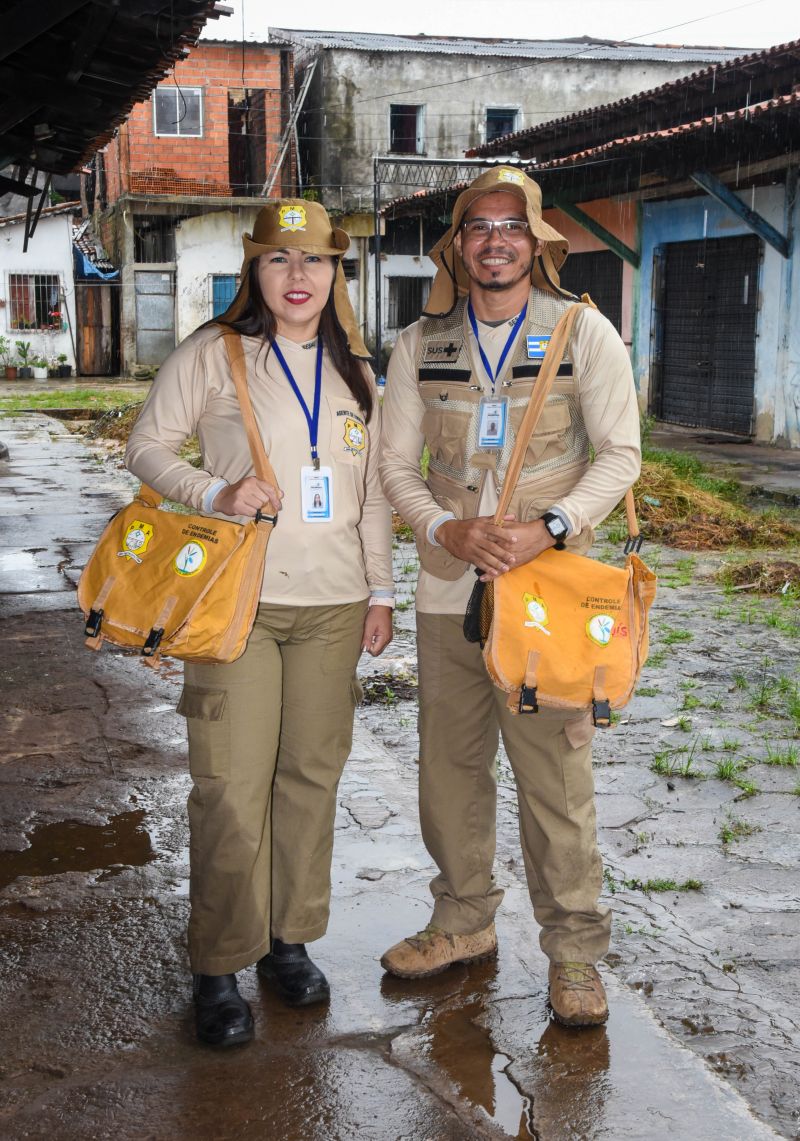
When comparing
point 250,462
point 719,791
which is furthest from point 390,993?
point 719,791

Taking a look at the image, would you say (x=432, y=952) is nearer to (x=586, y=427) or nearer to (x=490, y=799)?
(x=490, y=799)

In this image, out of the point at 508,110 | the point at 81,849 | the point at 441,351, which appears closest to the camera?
the point at 441,351

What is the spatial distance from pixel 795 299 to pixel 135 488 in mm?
7953

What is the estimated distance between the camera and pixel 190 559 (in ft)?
9.59

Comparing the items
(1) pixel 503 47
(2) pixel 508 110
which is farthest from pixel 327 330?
(1) pixel 503 47

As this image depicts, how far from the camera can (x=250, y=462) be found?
9.86 feet

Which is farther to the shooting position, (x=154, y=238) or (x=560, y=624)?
(x=154, y=238)

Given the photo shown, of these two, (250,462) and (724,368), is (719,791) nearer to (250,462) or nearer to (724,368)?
(250,462)

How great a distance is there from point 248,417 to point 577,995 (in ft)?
5.18

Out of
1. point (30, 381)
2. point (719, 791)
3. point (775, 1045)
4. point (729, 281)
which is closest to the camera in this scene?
point (775, 1045)

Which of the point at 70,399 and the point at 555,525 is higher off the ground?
the point at 555,525

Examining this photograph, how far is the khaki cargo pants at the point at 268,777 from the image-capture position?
2.92m

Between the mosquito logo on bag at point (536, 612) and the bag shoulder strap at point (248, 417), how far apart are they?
0.66 metres

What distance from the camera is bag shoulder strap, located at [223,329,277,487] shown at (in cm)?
293
